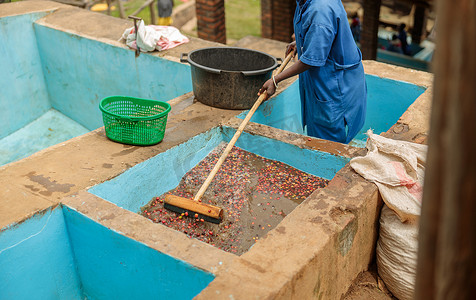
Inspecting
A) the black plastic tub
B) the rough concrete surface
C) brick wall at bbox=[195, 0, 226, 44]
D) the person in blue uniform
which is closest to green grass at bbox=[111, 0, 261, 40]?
brick wall at bbox=[195, 0, 226, 44]

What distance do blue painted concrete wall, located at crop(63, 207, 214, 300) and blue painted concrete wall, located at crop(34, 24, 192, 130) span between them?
2894 millimetres

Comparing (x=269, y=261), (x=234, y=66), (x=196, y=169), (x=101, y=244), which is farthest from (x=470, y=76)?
(x=234, y=66)

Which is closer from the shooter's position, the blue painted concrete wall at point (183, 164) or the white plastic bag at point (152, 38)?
the blue painted concrete wall at point (183, 164)

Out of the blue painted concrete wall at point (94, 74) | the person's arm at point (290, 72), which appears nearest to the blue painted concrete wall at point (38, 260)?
the person's arm at point (290, 72)

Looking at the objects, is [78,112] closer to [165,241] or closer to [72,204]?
[72,204]

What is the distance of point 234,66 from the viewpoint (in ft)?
17.5

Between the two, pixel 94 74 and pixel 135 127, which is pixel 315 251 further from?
pixel 94 74

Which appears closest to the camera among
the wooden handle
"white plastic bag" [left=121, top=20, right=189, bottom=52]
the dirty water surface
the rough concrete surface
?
the rough concrete surface

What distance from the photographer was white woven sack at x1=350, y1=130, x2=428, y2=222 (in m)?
3.22

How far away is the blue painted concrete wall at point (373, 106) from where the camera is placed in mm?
5145

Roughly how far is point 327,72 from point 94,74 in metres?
3.86

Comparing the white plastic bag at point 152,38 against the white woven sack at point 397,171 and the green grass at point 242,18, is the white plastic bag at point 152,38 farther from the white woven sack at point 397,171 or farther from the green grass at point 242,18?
the green grass at point 242,18

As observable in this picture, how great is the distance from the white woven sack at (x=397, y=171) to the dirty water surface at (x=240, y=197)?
705 mm

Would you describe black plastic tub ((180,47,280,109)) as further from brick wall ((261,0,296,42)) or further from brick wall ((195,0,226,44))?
brick wall ((261,0,296,42))
